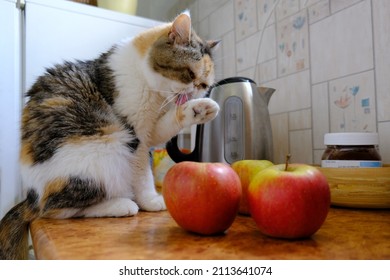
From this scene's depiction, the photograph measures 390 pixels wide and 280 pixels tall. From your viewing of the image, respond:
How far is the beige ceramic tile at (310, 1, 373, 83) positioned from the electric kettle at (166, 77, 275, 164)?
0.24 m

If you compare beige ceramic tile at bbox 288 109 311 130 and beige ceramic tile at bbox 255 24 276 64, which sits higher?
beige ceramic tile at bbox 255 24 276 64

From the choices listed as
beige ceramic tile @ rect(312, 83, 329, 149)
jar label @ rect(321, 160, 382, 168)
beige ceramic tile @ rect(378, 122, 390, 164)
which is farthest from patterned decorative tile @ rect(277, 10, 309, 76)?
jar label @ rect(321, 160, 382, 168)

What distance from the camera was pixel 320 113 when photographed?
3.38 ft

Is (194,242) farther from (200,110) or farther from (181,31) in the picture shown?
(181,31)

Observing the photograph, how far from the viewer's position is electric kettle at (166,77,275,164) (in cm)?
96

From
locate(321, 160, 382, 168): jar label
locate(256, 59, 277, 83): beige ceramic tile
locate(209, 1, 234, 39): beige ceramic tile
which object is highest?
locate(209, 1, 234, 39): beige ceramic tile

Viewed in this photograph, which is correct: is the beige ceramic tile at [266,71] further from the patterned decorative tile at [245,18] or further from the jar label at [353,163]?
the jar label at [353,163]

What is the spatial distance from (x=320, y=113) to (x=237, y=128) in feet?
1.01

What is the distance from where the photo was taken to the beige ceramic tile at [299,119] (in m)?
1.07

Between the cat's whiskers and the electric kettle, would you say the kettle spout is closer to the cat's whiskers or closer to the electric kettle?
the electric kettle

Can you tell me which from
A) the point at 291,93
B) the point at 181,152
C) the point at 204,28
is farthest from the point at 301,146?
the point at 204,28

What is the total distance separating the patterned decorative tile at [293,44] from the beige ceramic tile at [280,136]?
0.18 metres

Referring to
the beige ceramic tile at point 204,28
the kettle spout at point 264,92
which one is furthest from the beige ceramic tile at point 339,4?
the beige ceramic tile at point 204,28
